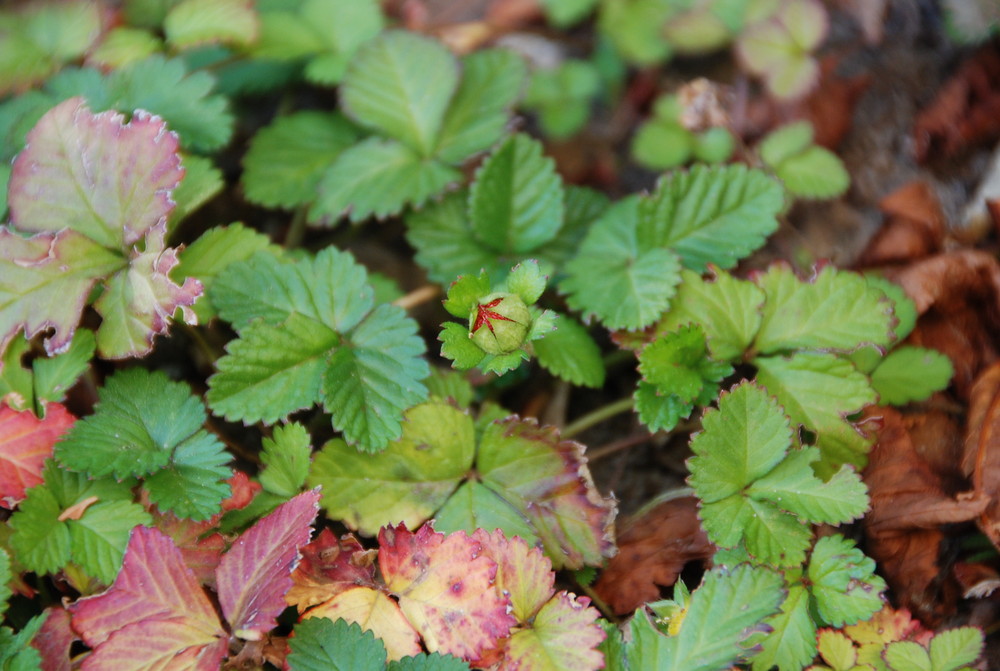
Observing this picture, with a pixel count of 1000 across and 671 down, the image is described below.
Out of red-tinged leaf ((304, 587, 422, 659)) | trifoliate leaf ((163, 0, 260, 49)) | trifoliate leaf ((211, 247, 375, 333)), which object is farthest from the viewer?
trifoliate leaf ((163, 0, 260, 49))

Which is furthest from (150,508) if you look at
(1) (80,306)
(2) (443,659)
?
(2) (443,659)

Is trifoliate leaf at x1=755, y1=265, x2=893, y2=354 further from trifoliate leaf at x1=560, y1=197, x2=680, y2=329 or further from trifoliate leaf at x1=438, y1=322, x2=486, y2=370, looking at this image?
trifoliate leaf at x1=438, y1=322, x2=486, y2=370

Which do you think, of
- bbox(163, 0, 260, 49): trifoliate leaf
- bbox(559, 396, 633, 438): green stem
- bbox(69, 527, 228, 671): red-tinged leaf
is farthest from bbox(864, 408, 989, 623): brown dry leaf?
bbox(163, 0, 260, 49): trifoliate leaf

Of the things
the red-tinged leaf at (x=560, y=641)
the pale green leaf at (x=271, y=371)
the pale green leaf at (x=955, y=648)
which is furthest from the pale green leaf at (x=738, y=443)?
the pale green leaf at (x=271, y=371)

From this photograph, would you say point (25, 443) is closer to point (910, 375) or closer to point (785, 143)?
Result: point (910, 375)

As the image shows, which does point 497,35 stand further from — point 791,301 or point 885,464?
point 885,464

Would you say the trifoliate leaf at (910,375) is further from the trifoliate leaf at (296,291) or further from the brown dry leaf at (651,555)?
the trifoliate leaf at (296,291)
